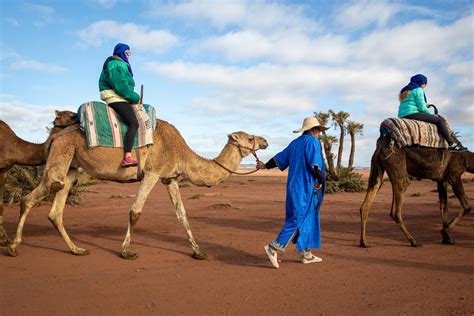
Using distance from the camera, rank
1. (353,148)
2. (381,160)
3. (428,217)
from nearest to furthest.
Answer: (381,160)
(428,217)
(353,148)

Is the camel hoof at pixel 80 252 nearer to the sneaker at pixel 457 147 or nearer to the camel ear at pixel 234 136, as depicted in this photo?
the camel ear at pixel 234 136

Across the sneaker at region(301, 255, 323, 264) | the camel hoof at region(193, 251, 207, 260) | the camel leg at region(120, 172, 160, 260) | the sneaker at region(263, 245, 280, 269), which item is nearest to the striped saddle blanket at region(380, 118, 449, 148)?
the sneaker at region(301, 255, 323, 264)

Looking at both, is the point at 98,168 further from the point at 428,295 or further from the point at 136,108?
the point at 428,295

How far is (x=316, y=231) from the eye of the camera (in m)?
6.45

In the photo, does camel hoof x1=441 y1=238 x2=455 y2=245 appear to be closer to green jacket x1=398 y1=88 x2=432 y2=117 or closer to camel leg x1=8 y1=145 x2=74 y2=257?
green jacket x1=398 y1=88 x2=432 y2=117

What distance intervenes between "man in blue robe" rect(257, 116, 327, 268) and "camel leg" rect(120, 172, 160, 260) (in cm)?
215

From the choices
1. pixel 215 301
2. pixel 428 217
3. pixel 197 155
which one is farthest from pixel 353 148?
pixel 215 301

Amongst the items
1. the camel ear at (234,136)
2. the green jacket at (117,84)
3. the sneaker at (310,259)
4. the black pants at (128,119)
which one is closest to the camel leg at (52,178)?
the black pants at (128,119)

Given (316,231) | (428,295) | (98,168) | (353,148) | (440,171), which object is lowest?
(428,295)

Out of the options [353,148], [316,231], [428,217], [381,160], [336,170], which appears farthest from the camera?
[353,148]

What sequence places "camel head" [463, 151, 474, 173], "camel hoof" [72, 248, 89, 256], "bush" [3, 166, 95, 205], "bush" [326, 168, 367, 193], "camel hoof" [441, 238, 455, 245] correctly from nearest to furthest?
"camel hoof" [72, 248, 89, 256] < "camel hoof" [441, 238, 455, 245] < "camel head" [463, 151, 474, 173] < "bush" [3, 166, 95, 205] < "bush" [326, 168, 367, 193]

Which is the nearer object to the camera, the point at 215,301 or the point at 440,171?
the point at 215,301

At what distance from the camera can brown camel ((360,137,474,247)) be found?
8.19 metres

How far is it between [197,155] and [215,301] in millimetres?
3362
